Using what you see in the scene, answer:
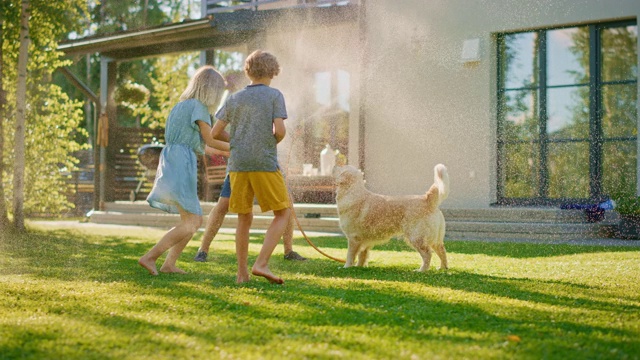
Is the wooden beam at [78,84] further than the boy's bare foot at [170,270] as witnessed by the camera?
Yes

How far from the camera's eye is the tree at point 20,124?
414 inches

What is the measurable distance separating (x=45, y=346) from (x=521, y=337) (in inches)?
80.4

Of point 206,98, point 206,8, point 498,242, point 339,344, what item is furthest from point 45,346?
point 206,8

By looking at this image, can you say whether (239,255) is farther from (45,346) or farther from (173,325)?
(45,346)

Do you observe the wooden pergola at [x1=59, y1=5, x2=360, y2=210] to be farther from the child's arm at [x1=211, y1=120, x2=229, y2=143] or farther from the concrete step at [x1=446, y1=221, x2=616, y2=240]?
the child's arm at [x1=211, y1=120, x2=229, y2=143]

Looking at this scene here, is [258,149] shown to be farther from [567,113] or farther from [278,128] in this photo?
[567,113]

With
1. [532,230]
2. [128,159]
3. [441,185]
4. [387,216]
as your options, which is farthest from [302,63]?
[441,185]

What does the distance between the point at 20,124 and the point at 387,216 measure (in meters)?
7.06

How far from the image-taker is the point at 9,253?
7426 mm

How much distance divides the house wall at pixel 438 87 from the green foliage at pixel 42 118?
16.3 feet

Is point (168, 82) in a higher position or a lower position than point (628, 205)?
higher

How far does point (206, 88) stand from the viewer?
17.5 ft

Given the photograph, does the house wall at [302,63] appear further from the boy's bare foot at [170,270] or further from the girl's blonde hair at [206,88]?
the boy's bare foot at [170,270]

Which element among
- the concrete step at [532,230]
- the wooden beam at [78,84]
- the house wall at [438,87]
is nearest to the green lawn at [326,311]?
the concrete step at [532,230]
